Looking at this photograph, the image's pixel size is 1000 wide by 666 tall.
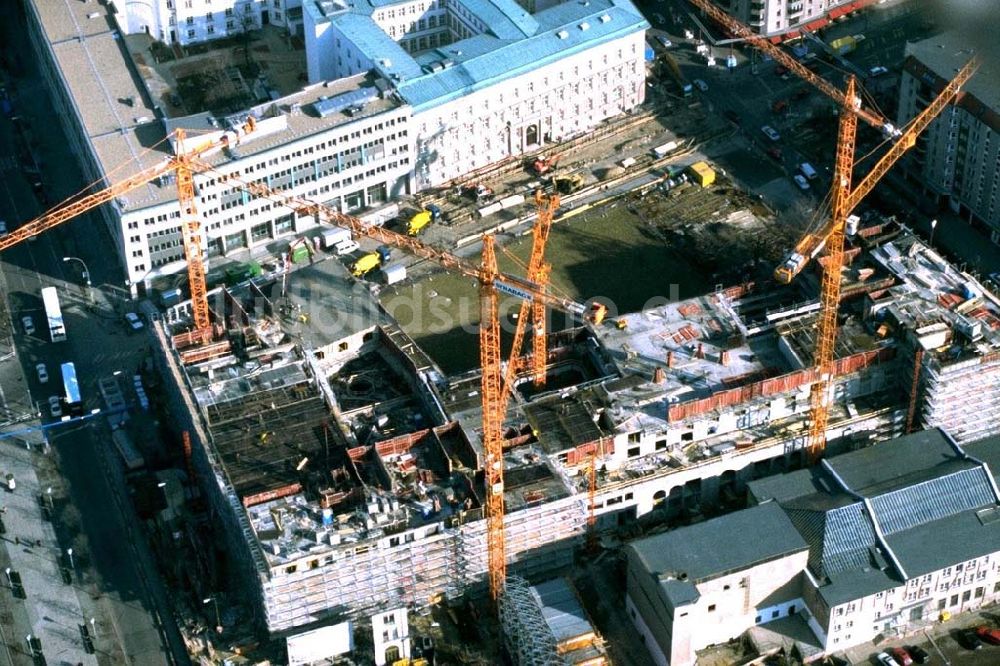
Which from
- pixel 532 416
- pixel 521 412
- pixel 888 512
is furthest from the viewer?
pixel 521 412

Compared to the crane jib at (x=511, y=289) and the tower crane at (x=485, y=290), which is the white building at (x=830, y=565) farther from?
the crane jib at (x=511, y=289)

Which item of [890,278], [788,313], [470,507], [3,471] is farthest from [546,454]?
[3,471]

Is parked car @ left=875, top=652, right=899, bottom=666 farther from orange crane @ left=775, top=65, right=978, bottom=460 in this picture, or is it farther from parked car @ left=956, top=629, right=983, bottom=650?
orange crane @ left=775, top=65, right=978, bottom=460

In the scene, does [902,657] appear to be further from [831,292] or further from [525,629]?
[831,292]

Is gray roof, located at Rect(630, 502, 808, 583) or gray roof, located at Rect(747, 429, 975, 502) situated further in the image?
gray roof, located at Rect(747, 429, 975, 502)

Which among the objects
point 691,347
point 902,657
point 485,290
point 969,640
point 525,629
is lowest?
point 902,657

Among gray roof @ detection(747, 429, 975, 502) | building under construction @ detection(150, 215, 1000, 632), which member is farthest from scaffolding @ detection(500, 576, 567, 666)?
gray roof @ detection(747, 429, 975, 502)

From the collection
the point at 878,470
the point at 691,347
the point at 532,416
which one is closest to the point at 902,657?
the point at 878,470
